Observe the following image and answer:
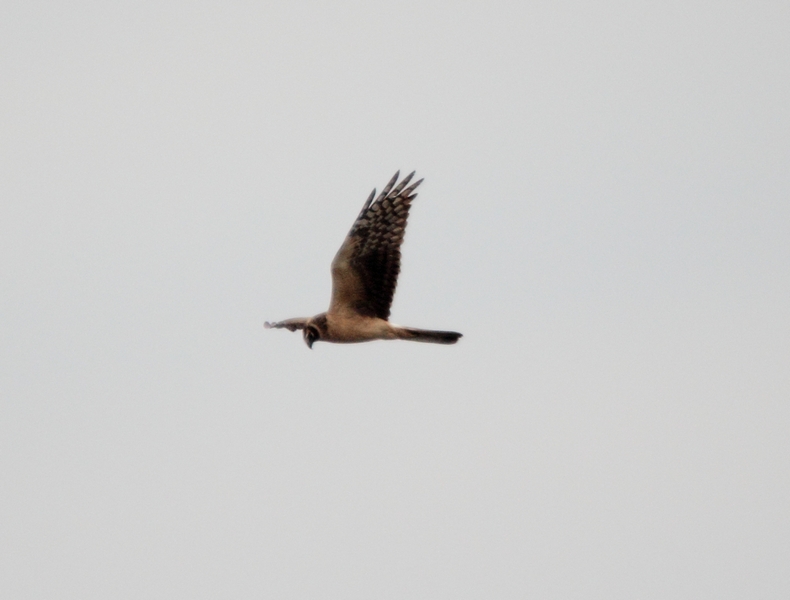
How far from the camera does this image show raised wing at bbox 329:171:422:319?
780 inches

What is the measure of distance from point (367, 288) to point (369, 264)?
0.27 metres

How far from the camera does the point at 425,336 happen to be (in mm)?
19906

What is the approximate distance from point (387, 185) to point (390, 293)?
4.09 feet

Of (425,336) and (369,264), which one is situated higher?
(369,264)

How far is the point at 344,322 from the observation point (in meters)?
19.9

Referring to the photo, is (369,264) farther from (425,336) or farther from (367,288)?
(425,336)

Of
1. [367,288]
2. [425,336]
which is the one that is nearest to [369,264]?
[367,288]

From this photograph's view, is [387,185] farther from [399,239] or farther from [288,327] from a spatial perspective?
[288,327]

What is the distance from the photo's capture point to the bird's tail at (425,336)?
19781mm

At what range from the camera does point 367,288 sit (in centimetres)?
1989

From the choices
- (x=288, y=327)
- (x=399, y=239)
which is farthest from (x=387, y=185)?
(x=288, y=327)

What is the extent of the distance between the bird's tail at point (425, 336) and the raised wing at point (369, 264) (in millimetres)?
288

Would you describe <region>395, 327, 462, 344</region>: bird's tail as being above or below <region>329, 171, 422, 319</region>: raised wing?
below

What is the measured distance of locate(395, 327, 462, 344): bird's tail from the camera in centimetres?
1978
